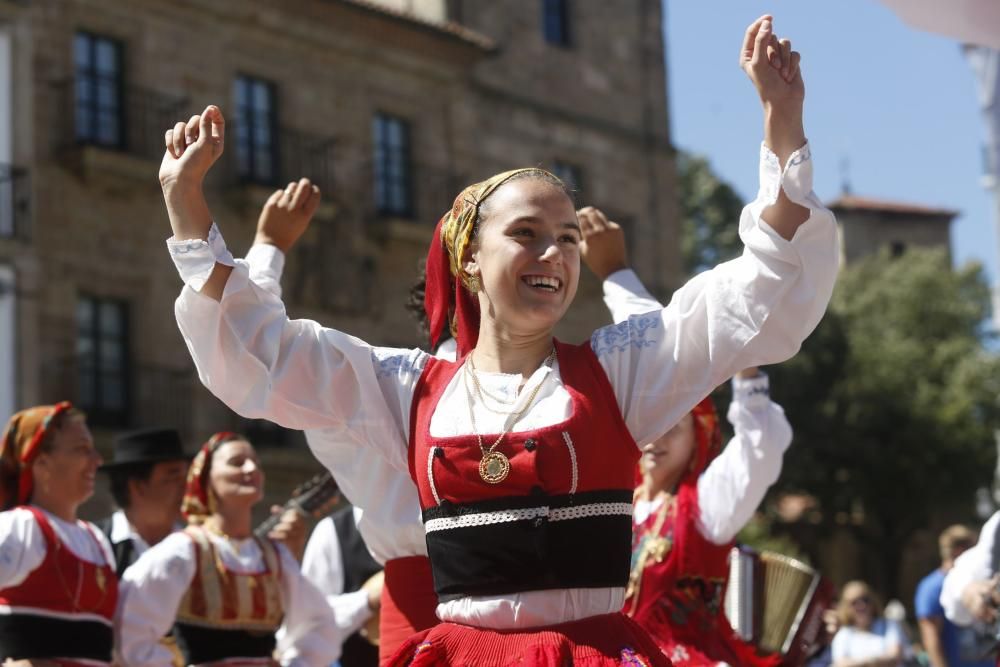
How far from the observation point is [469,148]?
2556cm

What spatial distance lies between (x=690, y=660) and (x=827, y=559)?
3618 centimetres

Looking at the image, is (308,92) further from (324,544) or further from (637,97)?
(324,544)

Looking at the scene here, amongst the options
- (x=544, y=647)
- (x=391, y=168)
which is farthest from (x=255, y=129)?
(x=544, y=647)

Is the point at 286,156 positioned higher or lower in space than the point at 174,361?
higher

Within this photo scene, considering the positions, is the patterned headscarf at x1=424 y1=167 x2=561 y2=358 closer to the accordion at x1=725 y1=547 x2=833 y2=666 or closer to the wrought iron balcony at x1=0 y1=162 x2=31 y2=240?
the accordion at x1=725 y1=547 x2=833 y2=666

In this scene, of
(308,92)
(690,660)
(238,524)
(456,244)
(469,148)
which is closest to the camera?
(456,244)

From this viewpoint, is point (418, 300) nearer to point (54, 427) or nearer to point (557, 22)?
point (54, 427)

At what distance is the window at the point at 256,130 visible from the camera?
22.3 metres

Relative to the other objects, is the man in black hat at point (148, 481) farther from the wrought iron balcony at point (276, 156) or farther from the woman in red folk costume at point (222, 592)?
the wrought iron balcony at point (276, 156)

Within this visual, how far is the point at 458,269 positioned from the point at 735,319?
2.19 ft

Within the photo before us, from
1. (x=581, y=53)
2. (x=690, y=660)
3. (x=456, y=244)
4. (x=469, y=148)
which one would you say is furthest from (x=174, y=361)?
(x=456, y=244)

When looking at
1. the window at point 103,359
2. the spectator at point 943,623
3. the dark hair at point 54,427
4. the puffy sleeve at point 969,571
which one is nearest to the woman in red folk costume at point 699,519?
the puffy sleeve at point 969,571

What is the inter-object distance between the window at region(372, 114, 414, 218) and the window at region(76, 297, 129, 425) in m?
4.51

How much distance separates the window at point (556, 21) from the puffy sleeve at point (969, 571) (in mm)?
21776
